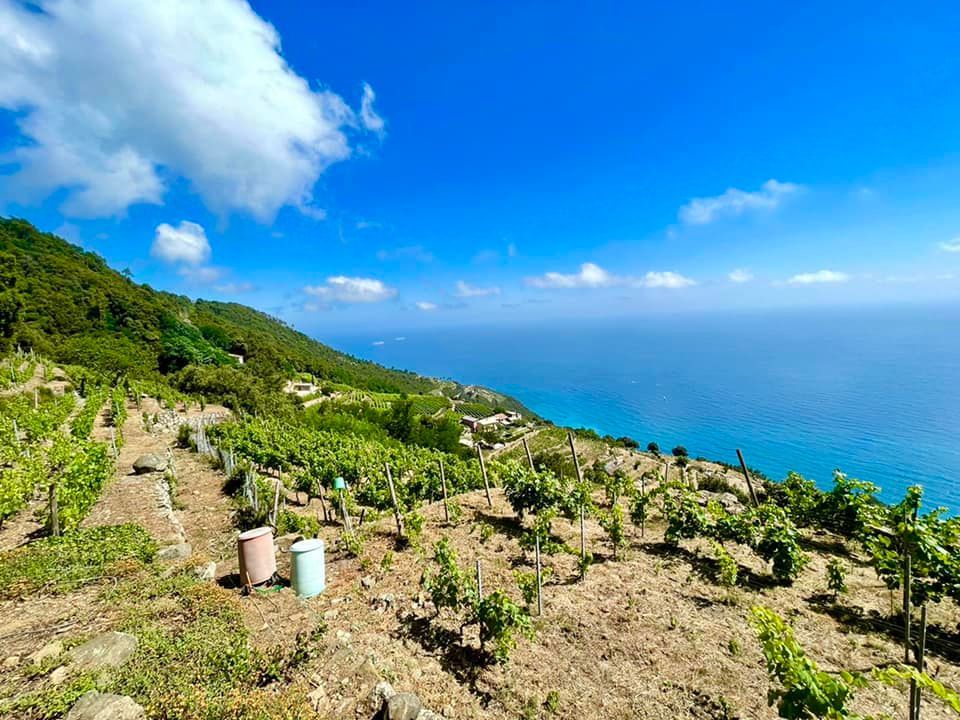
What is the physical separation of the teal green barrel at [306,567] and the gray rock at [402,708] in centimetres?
304

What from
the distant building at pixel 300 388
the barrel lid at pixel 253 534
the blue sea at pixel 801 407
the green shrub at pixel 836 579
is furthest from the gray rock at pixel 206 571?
the blue sea at pixel 801 407

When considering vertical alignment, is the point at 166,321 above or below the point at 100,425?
above

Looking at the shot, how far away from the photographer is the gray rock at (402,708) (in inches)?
168

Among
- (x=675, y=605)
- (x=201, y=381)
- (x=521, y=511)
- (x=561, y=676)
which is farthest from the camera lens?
(x=201, y=381)

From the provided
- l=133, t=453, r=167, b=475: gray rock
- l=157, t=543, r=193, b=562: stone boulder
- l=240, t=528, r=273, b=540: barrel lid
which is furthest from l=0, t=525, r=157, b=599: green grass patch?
l=133, t=453, r=167, b=475: gray rock

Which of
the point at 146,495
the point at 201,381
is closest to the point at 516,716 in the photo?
the point at 146,495

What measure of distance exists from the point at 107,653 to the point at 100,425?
24.0 m

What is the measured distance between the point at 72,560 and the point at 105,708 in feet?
17.5

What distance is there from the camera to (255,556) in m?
6.84

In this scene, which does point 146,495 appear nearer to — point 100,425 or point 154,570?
point 154,570

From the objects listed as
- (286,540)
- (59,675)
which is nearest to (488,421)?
(286,540)

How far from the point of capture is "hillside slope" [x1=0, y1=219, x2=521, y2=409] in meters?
44.0

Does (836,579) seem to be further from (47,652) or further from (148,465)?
(148,465)

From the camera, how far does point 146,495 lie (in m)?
11.4
